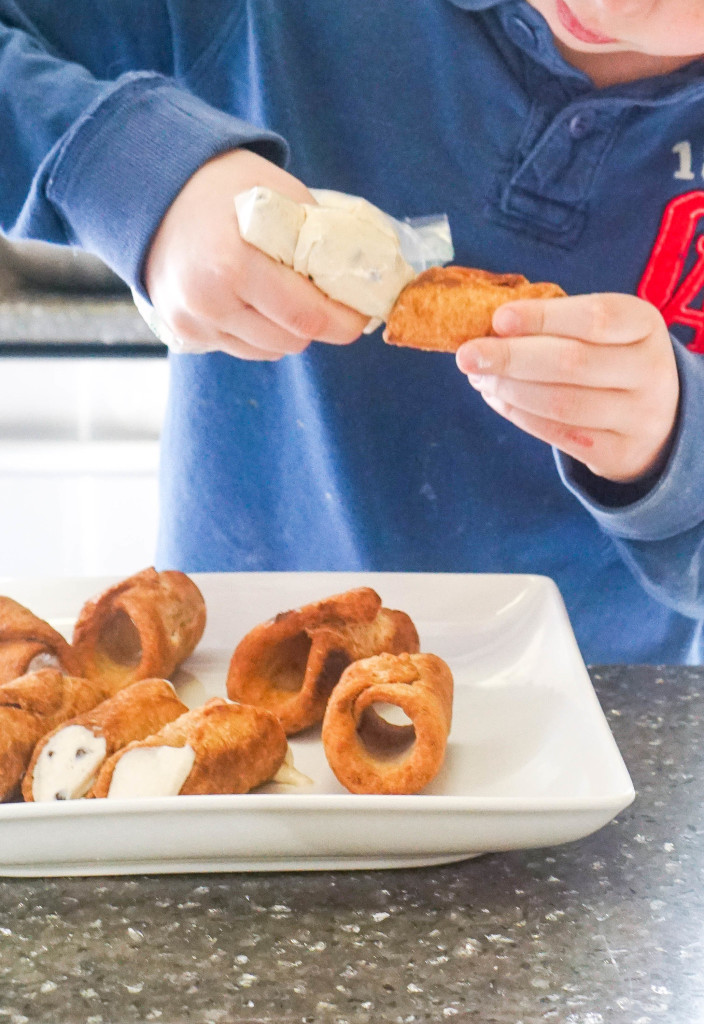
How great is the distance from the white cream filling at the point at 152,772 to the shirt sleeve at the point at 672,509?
1.38ft

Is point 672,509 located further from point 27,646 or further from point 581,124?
point 27,646

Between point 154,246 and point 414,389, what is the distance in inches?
16.2

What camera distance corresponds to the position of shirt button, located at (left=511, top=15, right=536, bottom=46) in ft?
3.21

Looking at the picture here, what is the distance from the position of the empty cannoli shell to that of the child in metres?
0.21

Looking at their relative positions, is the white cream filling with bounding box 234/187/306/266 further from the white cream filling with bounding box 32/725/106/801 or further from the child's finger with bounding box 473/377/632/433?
the white cream filling with bounding box 32/725/106/801

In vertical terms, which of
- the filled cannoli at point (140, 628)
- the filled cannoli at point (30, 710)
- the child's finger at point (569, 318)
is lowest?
the filled cannoli at point (140, 628)

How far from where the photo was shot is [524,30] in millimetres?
984

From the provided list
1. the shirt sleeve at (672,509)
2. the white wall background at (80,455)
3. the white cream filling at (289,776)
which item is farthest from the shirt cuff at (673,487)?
the white wall background at (80,455)

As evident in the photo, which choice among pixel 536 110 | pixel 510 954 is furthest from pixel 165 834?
pixel 536 110

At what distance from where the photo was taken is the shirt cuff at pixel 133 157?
2.52ft

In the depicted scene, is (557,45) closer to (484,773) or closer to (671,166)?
(671,166)

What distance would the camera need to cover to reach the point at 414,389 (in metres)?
1.13

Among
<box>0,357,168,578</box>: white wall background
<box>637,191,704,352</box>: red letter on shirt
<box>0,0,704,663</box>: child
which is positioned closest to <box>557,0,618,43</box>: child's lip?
<box>0,0,704,663</box>: child

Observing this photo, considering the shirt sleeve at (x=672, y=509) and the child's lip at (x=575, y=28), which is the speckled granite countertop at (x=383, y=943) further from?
the child's lip at (x=575, y=28)
